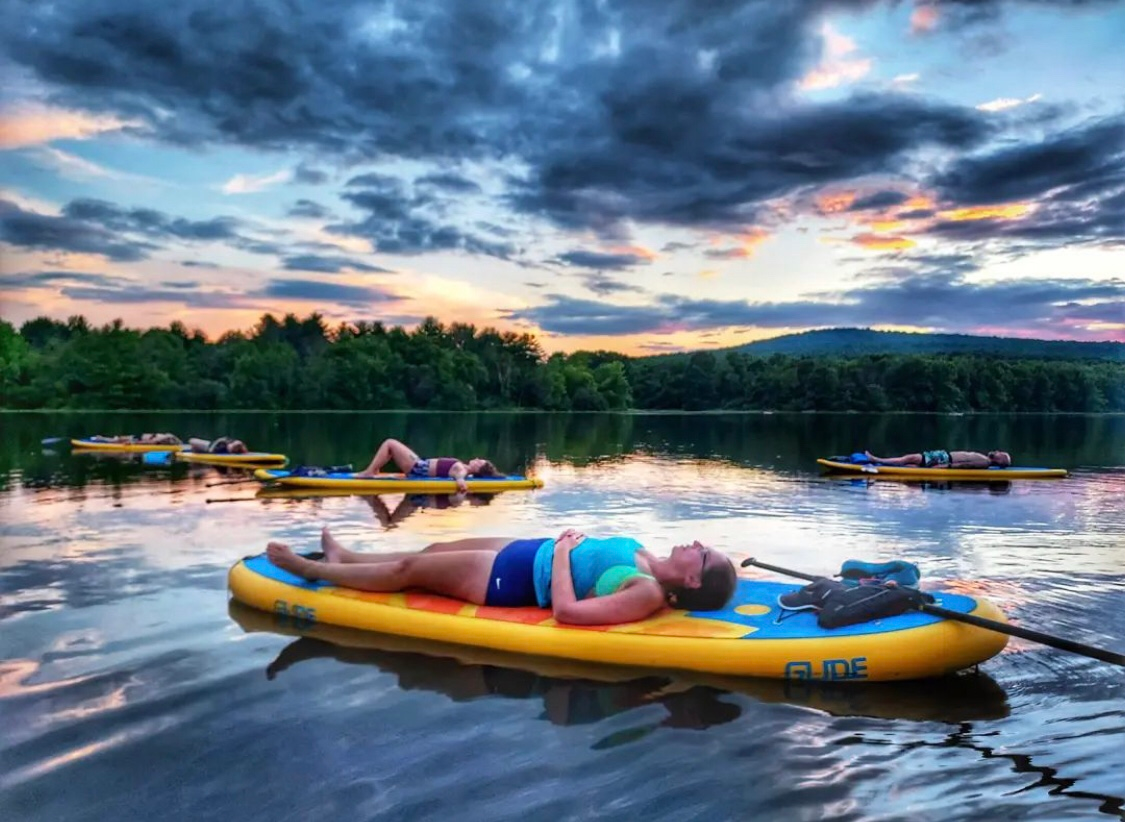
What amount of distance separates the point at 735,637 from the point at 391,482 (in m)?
13.4

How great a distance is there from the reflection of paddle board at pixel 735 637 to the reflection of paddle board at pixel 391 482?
1162cm

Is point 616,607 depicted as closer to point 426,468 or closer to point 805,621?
point 805,621

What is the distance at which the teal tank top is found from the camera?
7129mm

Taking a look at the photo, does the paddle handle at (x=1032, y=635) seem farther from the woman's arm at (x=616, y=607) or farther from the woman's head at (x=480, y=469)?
the woman's head at (x=480, y=469)

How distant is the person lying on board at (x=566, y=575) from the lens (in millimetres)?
7027

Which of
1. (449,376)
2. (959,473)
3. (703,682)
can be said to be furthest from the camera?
(449,376)

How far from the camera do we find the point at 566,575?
7215 millimetres

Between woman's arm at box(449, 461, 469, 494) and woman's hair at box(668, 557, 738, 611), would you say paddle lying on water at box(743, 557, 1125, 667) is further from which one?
woman's arm at box(449, 461, 469, 494)

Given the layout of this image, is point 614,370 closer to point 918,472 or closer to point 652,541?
point 918,472

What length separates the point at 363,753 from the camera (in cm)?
545

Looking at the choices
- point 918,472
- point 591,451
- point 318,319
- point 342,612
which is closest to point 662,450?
point 591,451

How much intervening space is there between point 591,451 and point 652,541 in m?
21.6

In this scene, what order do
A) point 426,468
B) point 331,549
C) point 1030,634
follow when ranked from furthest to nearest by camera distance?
point 426,468 < point 331,549 < point 1030,634

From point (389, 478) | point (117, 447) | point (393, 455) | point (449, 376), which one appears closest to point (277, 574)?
point (389, 478)
